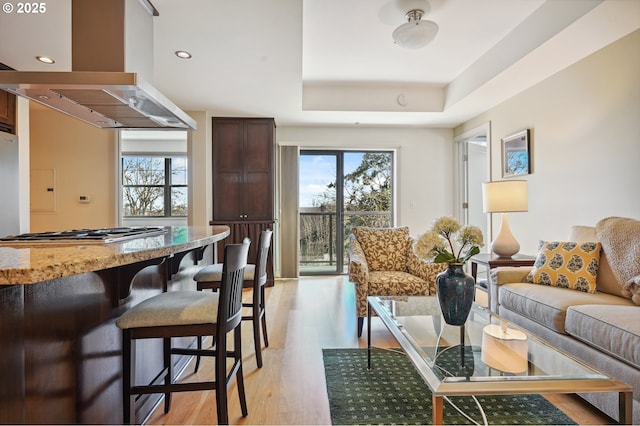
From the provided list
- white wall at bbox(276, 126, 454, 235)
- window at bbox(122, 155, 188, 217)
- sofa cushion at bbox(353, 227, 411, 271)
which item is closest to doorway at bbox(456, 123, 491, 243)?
white wall at bbox(276, 126, 454, 235)

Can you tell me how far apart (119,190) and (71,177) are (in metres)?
0.63

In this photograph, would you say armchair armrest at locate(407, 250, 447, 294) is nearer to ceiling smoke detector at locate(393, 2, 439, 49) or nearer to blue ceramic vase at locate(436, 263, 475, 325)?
blue ceramic vase at locate(436, 263, 475, 325)

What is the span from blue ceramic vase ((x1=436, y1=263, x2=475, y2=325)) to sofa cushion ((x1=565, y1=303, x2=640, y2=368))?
633mm

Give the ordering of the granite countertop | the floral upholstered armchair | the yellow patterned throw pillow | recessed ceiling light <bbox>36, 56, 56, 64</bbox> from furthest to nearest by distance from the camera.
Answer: recessed ceiling light <bbox>36, 56, 56, 64</bbox>
the floral upholstered armchair
the yellow patterned throw pillow
the granite countertop

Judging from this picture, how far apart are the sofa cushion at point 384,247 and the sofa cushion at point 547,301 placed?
97 cm

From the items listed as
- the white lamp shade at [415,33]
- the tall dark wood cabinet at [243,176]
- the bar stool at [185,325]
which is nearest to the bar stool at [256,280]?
the bar stool at [185,325]

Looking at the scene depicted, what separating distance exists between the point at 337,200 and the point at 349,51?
96.8 inches

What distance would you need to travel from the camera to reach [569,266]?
7.78ft

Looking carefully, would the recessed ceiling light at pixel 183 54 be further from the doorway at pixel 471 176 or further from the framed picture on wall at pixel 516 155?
the doorway at pixel 471 176

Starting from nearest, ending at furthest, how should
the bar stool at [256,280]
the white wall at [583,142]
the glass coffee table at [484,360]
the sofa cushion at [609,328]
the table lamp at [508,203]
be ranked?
the glass coffee table at [484,360] → the sofa cushion at [609,328] → the bar stool at [256,280] → the white wall at [583,142] → the table lamp at [508,203]

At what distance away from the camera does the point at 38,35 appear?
2523 mm

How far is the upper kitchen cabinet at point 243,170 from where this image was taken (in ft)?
15.4

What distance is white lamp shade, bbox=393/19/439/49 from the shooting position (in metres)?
2.41

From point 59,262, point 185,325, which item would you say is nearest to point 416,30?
point 185,325
